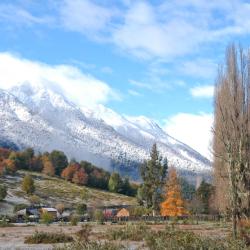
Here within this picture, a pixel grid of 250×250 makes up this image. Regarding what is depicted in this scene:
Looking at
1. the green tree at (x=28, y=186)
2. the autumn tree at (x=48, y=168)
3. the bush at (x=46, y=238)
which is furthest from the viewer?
the autumn tree at (x=48, y=168)

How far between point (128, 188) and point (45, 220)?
94.9 m

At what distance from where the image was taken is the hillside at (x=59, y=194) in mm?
113250

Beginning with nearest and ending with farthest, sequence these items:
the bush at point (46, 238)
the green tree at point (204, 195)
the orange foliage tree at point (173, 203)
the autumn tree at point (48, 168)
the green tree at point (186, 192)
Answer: the bush at point (46, 238) < the orange foliage tree at point (173, 203) < the green tree at point (204, 195) < the green tree at point (186, 192) < the autumn tree at point (48, 168)

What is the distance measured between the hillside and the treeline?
277 cm

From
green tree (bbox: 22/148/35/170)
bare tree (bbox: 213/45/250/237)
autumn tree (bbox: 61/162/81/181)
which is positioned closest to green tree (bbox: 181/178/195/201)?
autumn tree (bbox: 61/162/81/181)

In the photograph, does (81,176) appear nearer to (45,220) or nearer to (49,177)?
(49,177)

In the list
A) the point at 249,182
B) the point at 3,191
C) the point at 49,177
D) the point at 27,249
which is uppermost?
the point at 49,177

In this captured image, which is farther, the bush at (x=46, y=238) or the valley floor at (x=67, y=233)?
the bush at (x=46, y=238)

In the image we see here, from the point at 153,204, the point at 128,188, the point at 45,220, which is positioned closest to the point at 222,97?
the point at 45,220

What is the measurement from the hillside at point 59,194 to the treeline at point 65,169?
2.77 m

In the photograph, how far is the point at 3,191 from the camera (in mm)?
94375

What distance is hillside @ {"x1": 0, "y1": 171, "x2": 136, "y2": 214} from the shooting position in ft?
372

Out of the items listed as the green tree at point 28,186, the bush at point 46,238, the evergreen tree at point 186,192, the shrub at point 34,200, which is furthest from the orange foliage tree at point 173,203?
the green tree at point 28,186

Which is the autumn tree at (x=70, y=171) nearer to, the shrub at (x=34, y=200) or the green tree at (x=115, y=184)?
the green tree at (x=115, y=184)
